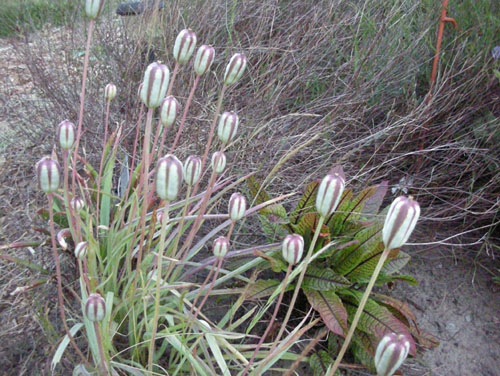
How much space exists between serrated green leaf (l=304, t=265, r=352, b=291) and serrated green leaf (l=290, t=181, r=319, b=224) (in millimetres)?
178

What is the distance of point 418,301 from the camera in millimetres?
1932

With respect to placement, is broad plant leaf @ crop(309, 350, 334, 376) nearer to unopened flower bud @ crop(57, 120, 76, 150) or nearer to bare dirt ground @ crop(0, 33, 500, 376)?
bare dirt ground @ crop(0, 33, 500, 376)

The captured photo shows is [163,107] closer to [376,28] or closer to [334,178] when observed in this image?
[334,178]

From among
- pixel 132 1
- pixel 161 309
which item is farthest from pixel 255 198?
pixel 132 1

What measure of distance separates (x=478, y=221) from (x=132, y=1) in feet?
6.93

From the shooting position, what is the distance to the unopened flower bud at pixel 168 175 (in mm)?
937

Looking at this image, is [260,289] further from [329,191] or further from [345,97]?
[345,97]

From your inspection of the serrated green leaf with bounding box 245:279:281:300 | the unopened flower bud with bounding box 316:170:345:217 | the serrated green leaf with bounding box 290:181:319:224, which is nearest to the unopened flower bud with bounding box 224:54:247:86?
the unopened flower bud with bounding box 316:170:345:217

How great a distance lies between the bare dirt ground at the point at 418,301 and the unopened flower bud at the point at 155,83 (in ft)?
2.25

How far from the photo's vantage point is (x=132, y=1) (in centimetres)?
305

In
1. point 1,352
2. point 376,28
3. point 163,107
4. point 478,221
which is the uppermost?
point 163,107

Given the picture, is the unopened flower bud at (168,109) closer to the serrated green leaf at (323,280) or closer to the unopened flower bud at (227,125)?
the unopened flower bud at (227,125)

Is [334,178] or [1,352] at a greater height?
[334,178]

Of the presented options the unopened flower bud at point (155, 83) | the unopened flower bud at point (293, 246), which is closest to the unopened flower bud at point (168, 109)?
A: the unopened flower bud at point (155, 83)
